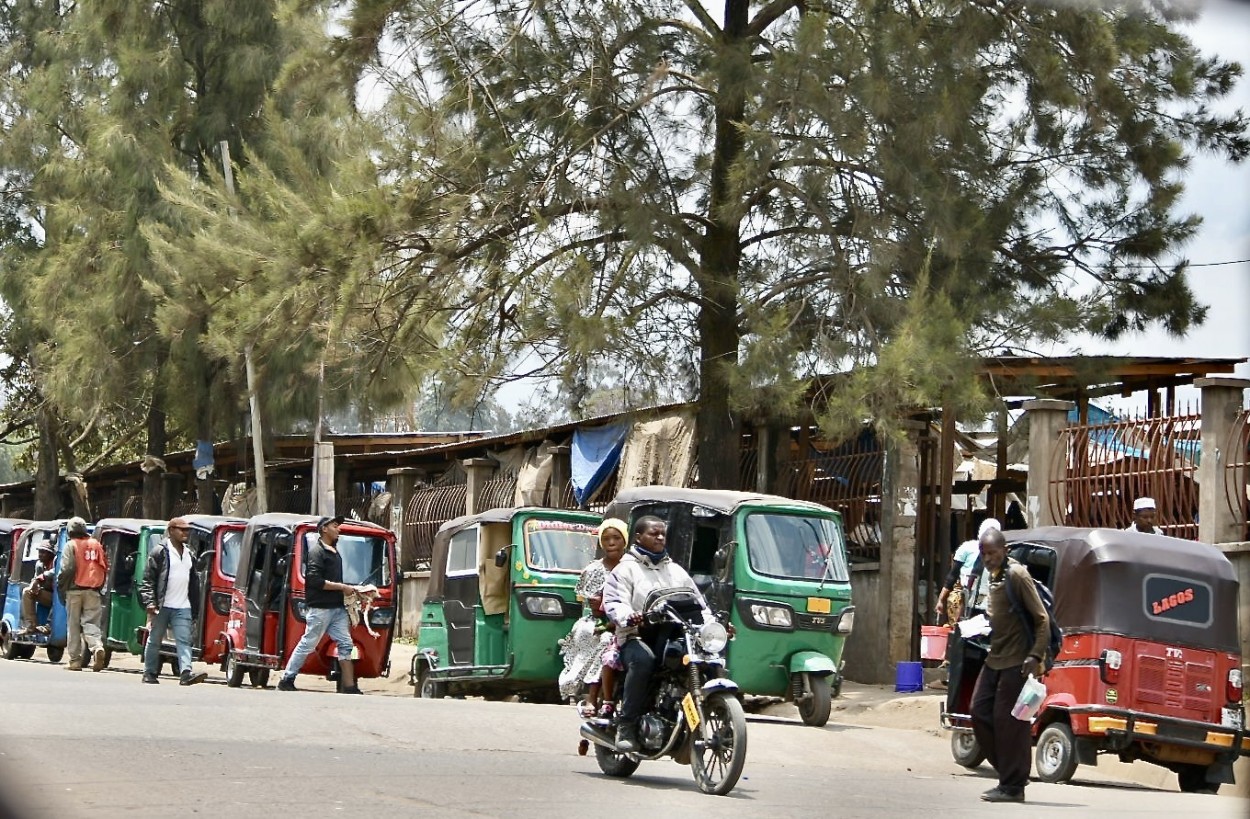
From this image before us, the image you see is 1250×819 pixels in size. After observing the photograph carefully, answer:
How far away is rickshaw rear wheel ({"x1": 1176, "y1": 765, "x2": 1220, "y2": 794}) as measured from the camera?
1330cm

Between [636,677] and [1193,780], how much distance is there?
527 centimetres

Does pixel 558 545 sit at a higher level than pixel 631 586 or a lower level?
higher

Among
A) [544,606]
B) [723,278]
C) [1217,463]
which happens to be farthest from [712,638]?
[723,278]

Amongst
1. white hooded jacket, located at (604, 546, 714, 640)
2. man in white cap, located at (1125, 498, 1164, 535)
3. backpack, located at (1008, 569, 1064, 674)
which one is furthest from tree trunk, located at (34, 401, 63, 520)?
backpack, located at (1008, 569, 1064, 674)

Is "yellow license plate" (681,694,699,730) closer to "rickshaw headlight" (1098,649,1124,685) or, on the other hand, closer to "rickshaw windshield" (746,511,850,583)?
"rickshaw headlight" (1098,649,1124,685)

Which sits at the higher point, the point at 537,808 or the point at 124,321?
the point at 124,321

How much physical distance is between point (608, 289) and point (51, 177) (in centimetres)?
2124

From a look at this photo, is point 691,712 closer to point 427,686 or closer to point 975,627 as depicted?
point 975,627

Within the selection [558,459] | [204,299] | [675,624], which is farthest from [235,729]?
[558,459]

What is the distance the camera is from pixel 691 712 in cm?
1003

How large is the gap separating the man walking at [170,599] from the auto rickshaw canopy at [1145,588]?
33.1ft

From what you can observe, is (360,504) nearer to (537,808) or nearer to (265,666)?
(265,666)

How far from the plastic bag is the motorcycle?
1845 millimetres

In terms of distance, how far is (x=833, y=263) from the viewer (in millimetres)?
18719
